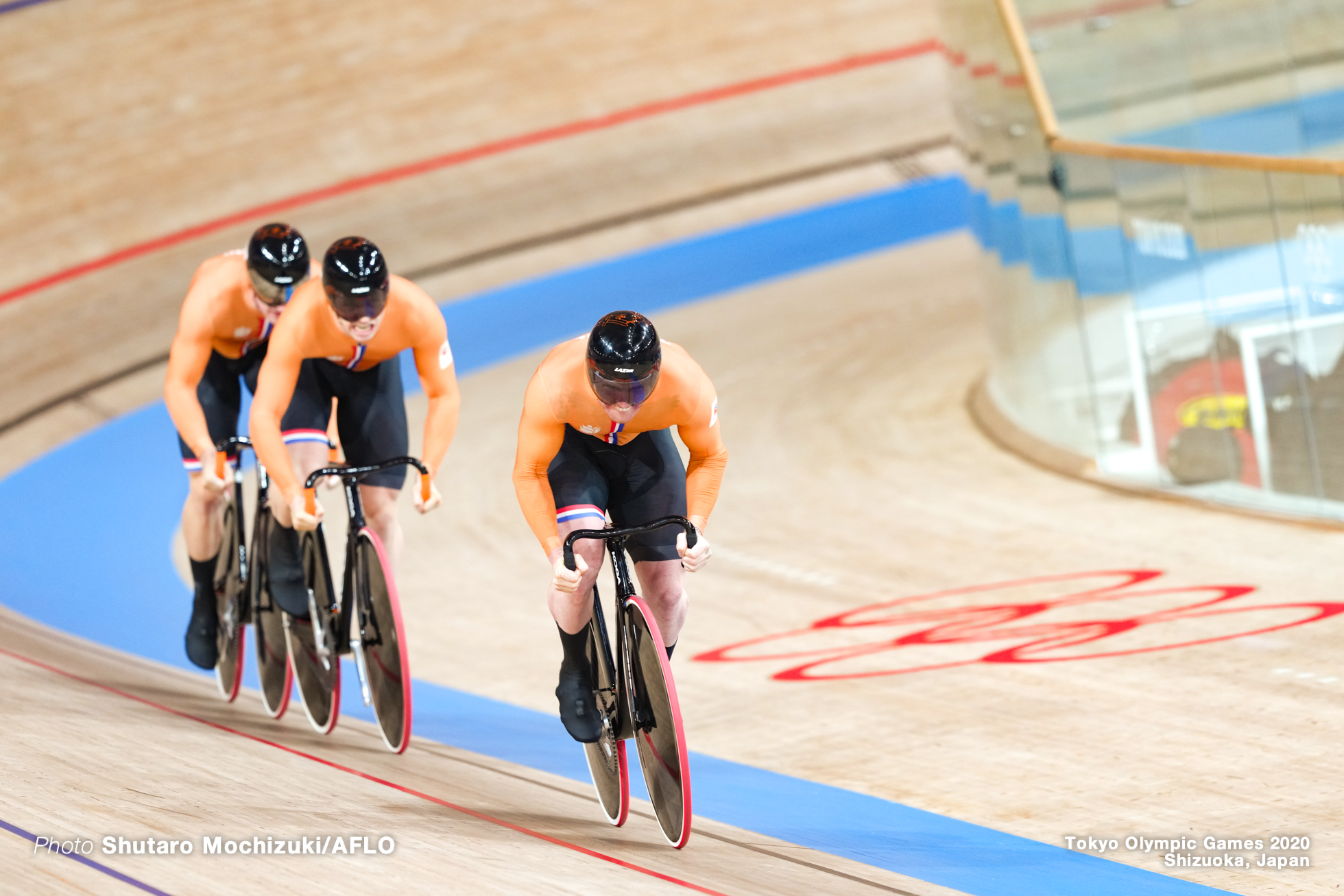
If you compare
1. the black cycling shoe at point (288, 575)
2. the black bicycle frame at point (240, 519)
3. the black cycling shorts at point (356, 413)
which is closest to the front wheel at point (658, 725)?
the black cycling shorts at point (356, 413)

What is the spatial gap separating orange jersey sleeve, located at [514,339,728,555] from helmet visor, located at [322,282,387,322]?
0.59 metres

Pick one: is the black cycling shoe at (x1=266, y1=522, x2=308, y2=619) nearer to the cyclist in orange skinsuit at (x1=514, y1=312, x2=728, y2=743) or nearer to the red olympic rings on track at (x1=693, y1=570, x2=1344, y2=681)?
the cyclist in orange skinsuit at (x1=514, y1=312, x2=728, y2=743)

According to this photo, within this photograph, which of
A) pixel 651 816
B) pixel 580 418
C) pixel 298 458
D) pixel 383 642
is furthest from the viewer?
pixel 298 458

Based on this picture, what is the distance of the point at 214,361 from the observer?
→ 14.4 ft

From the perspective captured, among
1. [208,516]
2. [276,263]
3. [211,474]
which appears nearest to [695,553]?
[276,263]

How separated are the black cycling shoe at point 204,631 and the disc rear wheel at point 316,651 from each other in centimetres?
42

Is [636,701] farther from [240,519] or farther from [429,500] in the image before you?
[240,519]

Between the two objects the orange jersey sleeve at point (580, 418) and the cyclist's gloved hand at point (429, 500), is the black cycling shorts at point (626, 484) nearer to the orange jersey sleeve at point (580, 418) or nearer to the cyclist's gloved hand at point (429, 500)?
the orange jersey sleeve at point (580, 418)

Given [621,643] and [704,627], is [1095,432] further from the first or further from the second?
[621,643]

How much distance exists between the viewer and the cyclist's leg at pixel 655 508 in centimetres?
317

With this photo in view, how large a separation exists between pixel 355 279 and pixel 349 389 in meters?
0.57

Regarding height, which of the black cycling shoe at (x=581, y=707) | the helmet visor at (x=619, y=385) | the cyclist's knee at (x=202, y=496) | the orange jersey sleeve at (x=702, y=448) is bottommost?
the black cycling shoe at (x=581, y=707)

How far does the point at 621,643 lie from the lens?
314 cm

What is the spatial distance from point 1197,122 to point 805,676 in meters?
4.63
